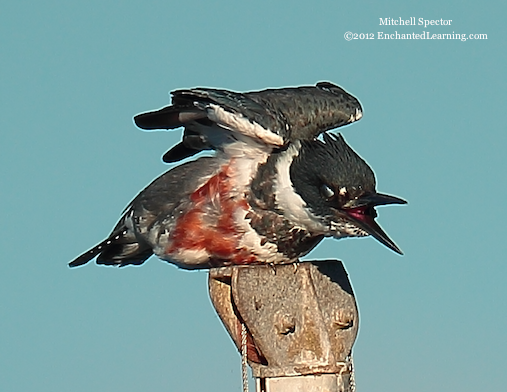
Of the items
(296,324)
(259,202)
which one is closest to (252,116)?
(259,202)

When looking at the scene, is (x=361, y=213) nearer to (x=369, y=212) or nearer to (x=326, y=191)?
(x=369, y=212)

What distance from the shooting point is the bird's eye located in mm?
6856

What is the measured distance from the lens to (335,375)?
18.7ft

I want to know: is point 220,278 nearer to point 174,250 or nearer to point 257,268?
point 257,268

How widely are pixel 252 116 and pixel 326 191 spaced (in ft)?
2.42

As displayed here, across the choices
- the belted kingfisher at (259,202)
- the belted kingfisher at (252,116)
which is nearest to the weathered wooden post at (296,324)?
the belted kingfisher at (259,202)

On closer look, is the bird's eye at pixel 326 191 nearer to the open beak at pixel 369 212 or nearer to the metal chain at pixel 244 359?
the open beak at pixel 369 212

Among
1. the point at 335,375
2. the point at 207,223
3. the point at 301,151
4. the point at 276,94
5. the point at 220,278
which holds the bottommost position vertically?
the point at 335,375

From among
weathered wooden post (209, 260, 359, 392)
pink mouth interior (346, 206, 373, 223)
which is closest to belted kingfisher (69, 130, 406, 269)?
pink mouth interior (346, 206, 373, 223)

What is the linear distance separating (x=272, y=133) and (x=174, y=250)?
124 centimetres

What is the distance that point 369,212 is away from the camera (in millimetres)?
6758

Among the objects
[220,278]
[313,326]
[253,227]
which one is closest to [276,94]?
[253,227]

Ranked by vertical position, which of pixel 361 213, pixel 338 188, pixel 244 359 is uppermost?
pixel 338 188

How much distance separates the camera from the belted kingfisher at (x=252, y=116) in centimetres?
694
